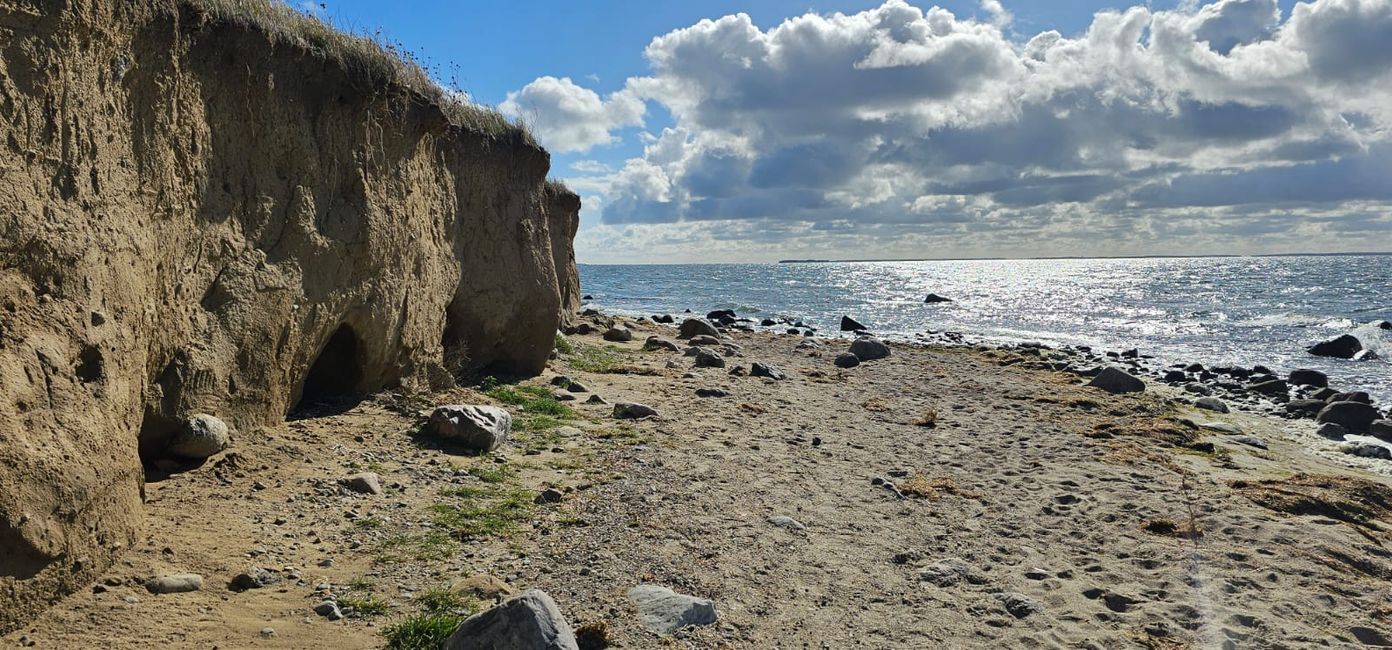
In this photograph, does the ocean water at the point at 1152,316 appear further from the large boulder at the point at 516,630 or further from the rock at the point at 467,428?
the large boulder at the point at 516,630

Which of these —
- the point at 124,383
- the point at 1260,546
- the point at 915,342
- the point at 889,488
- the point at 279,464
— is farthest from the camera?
the point at 915,342

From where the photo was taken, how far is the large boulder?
16.1 ft

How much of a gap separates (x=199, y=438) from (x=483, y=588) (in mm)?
3410

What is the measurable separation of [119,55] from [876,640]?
7.73 meters

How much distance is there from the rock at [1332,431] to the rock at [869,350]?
12186mm

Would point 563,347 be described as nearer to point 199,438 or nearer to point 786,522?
point 786,522

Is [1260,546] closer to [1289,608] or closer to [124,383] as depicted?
[1289,608]

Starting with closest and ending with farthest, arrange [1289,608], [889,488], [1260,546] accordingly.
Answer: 1. [1289,608]
2. [1260,546]
3. [889,488]

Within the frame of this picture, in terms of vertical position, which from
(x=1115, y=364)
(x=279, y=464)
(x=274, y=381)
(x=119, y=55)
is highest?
(x=119, y=55)

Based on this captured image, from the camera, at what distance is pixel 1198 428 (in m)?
16.2

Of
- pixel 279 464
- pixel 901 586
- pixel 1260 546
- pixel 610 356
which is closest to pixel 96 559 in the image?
pixel 279 464

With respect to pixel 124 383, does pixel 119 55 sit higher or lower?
higher

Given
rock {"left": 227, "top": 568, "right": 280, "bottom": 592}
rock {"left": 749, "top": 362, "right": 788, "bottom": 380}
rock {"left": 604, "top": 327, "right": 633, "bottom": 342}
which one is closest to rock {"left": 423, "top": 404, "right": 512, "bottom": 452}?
rock {"left": 227, "top": 568, "right": 280, "bottom": 592}

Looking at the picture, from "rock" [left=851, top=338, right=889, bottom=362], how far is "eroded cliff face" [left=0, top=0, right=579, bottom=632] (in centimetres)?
1574
